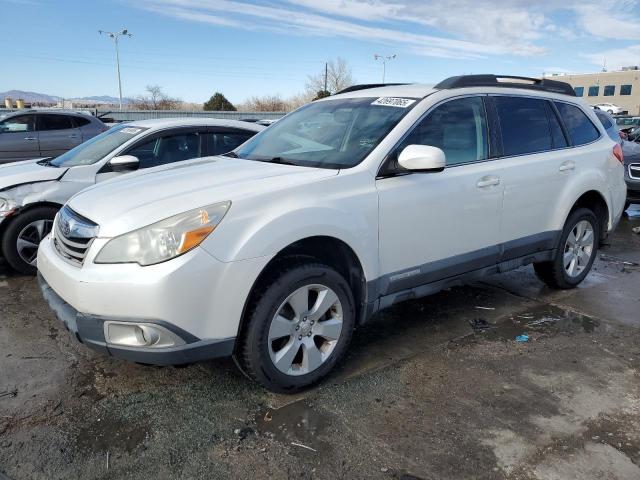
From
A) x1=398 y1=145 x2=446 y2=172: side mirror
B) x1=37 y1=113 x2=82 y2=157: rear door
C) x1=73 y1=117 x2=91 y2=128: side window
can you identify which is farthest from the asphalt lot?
x1=73 y1=117 x2=91 y2=128: side window

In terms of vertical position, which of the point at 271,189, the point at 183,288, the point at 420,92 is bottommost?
the point at 183,288

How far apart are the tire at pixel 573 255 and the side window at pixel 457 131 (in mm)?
1389

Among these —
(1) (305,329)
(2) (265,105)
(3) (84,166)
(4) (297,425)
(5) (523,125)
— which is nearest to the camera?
(4) (297,425)

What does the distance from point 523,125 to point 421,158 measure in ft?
5.28

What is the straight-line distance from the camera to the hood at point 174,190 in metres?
2.72

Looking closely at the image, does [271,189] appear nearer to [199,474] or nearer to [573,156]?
[199,474]

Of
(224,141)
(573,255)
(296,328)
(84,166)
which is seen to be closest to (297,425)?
(296,328)

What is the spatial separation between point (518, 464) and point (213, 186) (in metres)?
2.12

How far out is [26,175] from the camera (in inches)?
207

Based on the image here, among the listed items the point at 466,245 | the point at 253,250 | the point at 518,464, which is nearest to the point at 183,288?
the point at 253,250

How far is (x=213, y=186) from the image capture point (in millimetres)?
2975

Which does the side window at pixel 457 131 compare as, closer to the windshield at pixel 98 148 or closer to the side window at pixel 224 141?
the side window at pixel 224 141

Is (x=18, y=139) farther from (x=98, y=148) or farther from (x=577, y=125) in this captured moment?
(x=577, y=125)

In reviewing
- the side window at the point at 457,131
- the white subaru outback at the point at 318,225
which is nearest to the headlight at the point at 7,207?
the white subaru outback at the point at 318,225
